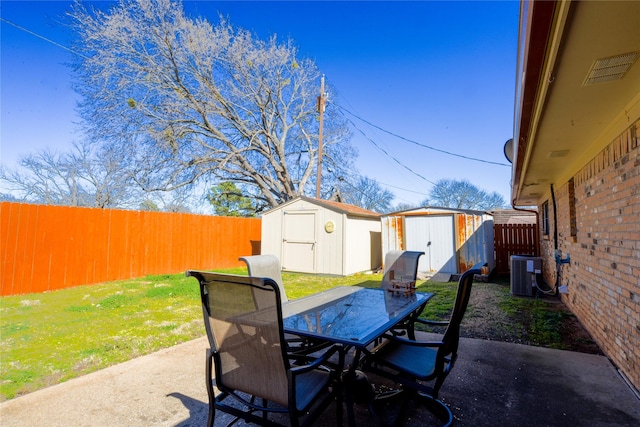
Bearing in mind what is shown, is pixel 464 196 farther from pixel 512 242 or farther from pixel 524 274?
pixel 524 274

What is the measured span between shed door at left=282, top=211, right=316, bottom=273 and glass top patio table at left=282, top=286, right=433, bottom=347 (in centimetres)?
637

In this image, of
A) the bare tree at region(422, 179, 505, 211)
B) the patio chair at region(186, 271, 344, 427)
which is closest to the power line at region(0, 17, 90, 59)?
the patio chair at region(186, 271, 344, 427)

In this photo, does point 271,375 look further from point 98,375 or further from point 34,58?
point 34,58

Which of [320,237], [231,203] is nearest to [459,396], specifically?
[320,237]

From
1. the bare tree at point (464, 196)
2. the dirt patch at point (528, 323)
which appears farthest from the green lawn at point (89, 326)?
the bare tree at point (464, 196)

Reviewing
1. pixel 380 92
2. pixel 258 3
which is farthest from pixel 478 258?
pixel 258 3

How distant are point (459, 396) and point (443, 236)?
677 centimetres

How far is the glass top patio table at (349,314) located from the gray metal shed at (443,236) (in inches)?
231

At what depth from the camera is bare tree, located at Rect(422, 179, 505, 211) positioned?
82.7ft

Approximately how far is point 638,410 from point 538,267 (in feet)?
13.8

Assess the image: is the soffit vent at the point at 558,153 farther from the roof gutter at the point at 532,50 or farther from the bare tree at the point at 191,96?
the bare tree at the point at 191,96

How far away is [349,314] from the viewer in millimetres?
2369

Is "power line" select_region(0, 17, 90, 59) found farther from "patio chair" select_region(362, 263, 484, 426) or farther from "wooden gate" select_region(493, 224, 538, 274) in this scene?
"wooden gate" select_region(493, 224, 538, 274)

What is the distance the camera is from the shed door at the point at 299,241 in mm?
9750
